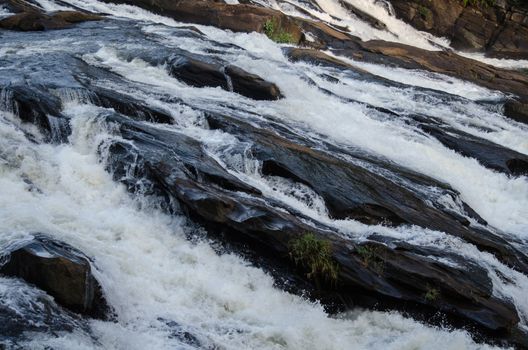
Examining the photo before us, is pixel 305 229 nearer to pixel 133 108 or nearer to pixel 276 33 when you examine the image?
pixel 133 108

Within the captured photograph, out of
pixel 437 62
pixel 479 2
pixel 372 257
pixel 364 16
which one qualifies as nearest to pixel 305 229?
pixel 372 257

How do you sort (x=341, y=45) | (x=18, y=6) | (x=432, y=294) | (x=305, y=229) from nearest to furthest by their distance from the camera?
(x=432, y=294) < (x=305, y=229) < (x=18, y=6) < (x=341, y=45)

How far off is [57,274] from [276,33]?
14697 mm

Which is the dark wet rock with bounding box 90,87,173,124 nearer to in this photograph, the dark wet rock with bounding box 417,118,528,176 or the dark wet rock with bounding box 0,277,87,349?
the dark wet rock with bounding box 0,277,87,349

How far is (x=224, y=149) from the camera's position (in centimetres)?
950

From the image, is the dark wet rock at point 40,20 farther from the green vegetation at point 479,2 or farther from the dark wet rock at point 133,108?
the green vegetation at point 479,2

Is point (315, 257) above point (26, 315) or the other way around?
above

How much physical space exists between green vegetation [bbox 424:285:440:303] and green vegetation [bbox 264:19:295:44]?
13057 mm

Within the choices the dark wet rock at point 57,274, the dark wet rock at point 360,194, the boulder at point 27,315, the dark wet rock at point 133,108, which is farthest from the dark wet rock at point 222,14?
the boulder at point 27,315

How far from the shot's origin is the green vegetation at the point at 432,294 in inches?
281

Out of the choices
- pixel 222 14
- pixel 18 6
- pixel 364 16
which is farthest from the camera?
pixel 364 16

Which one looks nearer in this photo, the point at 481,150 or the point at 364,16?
the point at 481,150

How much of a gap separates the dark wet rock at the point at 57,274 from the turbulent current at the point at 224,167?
0.13m

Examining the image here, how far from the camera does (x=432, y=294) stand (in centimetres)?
717
